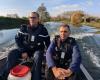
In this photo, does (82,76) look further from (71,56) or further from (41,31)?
(41,31)

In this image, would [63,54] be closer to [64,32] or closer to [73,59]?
[73,59]

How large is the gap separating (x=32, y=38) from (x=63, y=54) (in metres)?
1.02

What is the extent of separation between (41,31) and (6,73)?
1322mm

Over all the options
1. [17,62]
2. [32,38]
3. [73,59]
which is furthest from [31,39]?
[73,59]

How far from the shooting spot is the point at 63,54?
5.38 meters

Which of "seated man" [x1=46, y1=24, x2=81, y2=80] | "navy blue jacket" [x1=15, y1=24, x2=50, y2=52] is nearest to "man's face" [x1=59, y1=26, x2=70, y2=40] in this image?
"seated man" [x1=46, y1=24, x2=81, y2=80]

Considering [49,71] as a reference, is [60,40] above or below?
above

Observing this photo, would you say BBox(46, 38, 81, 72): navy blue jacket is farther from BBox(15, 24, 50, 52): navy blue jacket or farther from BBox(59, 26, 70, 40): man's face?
BBox(15, 24, 50, 52): navy blue jacket

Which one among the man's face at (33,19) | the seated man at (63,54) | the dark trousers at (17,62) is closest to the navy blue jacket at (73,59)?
the seated man at (63,54)

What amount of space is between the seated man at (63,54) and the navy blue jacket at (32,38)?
82 cm

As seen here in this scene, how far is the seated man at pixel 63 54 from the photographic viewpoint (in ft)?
16.9

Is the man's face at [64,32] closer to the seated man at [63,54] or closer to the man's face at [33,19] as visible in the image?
the seated man at [63,54]

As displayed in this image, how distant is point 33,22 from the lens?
602 centimetres

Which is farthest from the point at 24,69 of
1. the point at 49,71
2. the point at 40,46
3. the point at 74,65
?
the point at 40,46
